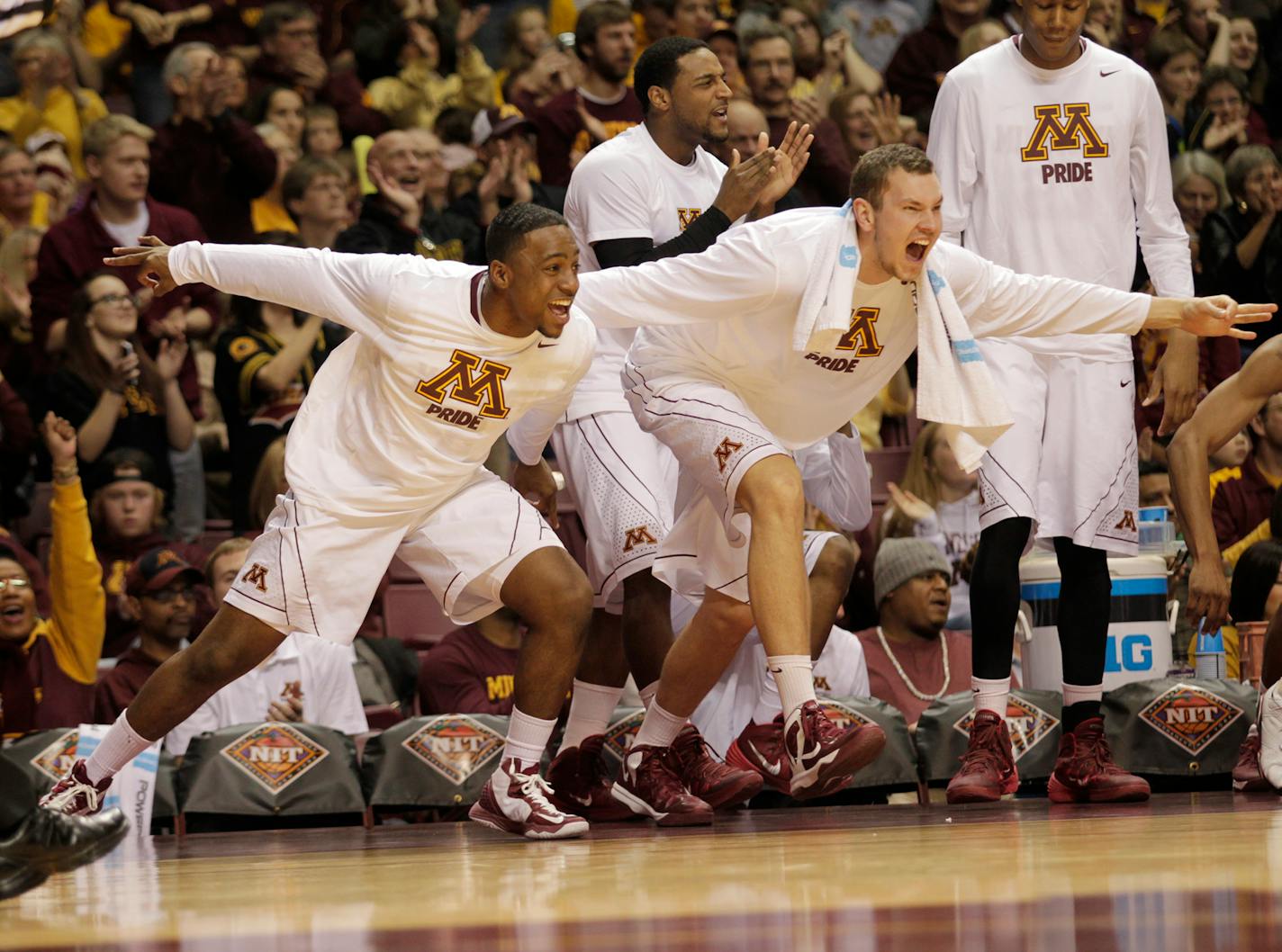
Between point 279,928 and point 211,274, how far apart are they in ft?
8.39

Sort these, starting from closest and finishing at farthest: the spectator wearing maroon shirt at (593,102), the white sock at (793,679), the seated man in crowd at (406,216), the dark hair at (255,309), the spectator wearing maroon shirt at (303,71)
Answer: the white sock at (793,679) → the dark hair at (255,309) → the seated man in crowd at (406,216) → the spectator wearing maroon shirt at (593,102) → the spectator wearing maroon shirt at (303,71)

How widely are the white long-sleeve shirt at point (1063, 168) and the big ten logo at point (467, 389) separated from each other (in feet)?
5.69

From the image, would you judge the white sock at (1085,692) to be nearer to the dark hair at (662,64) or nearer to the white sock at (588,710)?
the white sock at (588,710)

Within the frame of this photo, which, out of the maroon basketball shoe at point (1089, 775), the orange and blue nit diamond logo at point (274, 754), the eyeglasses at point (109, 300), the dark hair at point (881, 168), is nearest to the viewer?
the dark hair at point (881, 168)

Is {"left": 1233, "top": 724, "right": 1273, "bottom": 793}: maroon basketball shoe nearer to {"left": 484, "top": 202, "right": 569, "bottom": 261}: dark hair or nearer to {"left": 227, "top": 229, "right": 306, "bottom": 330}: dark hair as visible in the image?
{"left": 484, "top": 202, "right": 569, "bottom": 261}: dark hair

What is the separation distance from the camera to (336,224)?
30.4ft

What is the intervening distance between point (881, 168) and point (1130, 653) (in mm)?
2417

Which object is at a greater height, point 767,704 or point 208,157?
point 208,157

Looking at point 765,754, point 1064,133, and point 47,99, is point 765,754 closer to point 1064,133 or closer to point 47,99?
point 1064,133

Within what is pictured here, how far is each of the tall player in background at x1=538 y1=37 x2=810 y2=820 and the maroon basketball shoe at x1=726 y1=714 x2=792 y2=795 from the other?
105mm

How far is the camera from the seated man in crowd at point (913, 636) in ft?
23.6

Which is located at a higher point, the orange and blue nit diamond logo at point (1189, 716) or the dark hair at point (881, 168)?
the dark hair at point (881, 168)

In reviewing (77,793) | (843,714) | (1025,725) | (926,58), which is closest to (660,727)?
(843,714)

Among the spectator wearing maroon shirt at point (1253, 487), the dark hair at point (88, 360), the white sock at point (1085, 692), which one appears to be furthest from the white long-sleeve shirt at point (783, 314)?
the dark hair at point (88, 360)
